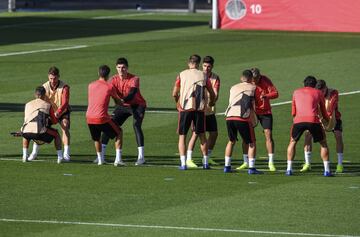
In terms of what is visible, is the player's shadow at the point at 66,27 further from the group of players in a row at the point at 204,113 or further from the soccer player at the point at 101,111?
the soccer player at the point at 101,111

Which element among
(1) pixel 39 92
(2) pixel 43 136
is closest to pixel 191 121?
(2) pixel 43 136

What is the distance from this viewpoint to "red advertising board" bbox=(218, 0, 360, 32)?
56406 mm

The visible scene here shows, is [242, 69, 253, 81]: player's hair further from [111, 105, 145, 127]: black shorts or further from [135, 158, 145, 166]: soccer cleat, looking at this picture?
[135, 158, 145, 166]: soccer cleat

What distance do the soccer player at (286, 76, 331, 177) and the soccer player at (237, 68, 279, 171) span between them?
3.05 feet

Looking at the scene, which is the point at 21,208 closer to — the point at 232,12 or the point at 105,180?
the point at 105,180

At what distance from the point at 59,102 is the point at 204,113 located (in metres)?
Result: 3.09

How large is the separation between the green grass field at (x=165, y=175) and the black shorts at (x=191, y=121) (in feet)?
2.79

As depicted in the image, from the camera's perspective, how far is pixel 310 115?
23.5 metres

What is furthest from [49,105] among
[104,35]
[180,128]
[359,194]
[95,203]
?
[104,35]

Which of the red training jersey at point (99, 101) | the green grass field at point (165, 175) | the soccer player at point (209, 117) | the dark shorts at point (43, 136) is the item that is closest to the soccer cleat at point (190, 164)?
the soccer player at point (209, 117)

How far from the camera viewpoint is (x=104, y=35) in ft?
189

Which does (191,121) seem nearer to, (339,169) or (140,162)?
(140,162)

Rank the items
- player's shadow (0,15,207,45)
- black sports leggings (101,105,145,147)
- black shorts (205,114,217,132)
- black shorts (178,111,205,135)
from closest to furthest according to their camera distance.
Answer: black shorts (178,111,205,135) → black sports leggings (101,105,145,147) → black shorts (205,114,217,132) → player's shadow (0,15,207,45)

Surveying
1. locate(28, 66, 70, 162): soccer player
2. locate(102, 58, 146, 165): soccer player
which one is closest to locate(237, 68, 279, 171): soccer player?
locate(102, 58, 146, 165): soccer player
